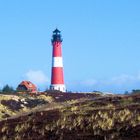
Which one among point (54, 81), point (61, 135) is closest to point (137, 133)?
point (61, 135)

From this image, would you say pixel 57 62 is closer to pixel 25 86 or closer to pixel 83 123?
pixel 25 86

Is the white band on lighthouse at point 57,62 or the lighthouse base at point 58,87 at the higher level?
the white band on lighthouse at point 57,62

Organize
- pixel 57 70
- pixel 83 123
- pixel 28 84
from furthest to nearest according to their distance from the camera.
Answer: pixel 28 84
pixel 57 70
pixel 83 123

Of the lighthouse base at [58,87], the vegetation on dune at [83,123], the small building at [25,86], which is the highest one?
the small building at [25,86]

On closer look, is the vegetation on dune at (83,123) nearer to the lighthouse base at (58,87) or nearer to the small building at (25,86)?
the lighthouse base at (58,87)

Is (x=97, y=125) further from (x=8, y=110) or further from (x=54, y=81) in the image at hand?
(x=54, y=81)

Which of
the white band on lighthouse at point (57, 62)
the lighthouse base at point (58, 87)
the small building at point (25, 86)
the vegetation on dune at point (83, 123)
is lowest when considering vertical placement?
the vegetation on dune at point (83, 123)

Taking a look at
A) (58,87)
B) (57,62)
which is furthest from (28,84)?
(57,62)

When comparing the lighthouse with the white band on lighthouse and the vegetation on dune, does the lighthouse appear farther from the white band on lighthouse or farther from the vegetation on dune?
the vegetation on dune

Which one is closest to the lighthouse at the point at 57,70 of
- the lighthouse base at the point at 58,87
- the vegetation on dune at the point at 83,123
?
the lighthouse base at the point at 58,87

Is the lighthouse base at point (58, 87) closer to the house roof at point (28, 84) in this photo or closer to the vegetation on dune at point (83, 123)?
the house roof at point (28, 84)

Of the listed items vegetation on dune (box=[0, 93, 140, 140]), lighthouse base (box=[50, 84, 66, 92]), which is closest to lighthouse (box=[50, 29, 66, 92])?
lighthouse base (box=[50, 84, 66, 92])

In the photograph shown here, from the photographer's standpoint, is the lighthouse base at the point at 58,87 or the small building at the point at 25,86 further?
the small building at the point at 25,86

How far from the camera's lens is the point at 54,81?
4761 inches
